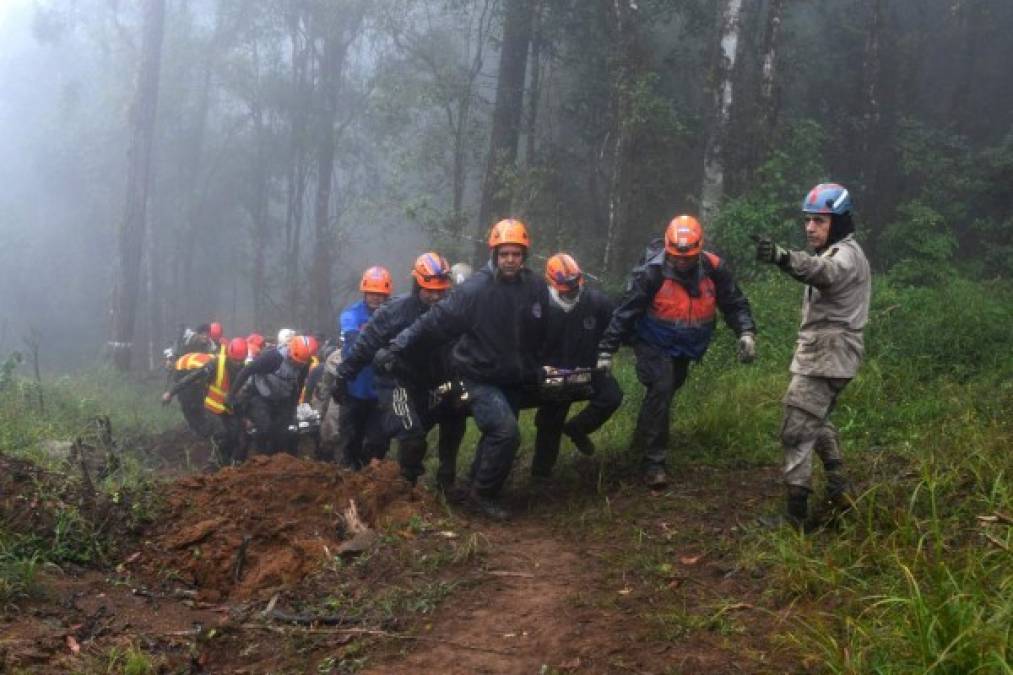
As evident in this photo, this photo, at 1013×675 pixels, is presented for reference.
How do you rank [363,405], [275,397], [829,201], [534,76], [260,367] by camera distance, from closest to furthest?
[829,201], [363,405], [260,367], [275,397], [534,76]

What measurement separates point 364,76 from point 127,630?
103 ft

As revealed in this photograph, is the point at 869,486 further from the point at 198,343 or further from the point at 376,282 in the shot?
the point at 198,343

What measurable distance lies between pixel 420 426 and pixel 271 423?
11.6 ft

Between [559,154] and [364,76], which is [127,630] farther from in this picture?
[364,76]

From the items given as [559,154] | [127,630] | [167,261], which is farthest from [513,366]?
[167,261]

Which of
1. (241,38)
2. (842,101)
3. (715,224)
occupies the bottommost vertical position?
(715,224)

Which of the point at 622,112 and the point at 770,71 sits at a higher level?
the point at 770,71

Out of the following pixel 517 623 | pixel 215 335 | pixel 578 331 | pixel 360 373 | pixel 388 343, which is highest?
pixel 578 331

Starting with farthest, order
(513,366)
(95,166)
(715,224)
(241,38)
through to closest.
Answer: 1. (95,166)
2. (241,38)
3. (715,224)
4. (513,366)

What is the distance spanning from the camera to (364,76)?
34469mm

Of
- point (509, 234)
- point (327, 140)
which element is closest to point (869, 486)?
point (509, 234)

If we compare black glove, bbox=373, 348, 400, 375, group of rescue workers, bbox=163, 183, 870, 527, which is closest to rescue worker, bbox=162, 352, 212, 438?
group of rescue workers, bbox=163, 183, 870, 527

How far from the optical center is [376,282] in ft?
30.9

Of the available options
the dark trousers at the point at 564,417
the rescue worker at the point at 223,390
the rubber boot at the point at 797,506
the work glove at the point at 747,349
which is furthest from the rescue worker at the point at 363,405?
the rubber boot at the point at 797,506
